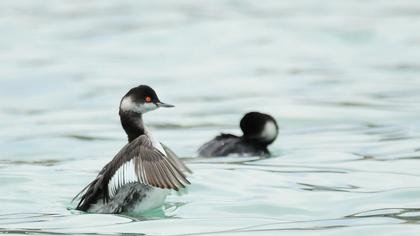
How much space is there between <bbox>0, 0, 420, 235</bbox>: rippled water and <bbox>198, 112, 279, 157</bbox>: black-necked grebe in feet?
0.54

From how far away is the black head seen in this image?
12.0m

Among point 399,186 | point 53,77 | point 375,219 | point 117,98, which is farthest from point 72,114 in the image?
point 375,219

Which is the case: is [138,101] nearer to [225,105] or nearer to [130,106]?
[130,106]

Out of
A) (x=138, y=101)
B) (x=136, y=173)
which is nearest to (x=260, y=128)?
(x=138, y=101)

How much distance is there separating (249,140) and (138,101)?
8.11ft

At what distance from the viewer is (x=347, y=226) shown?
8.41m

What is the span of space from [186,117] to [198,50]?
592 cm


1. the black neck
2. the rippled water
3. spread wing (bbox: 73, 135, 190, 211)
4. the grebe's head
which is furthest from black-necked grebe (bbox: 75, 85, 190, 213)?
the grebe's head

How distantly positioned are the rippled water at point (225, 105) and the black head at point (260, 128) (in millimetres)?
245

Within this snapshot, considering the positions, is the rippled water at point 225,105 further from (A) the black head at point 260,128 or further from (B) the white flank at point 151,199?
(A) the black head at point 260,128

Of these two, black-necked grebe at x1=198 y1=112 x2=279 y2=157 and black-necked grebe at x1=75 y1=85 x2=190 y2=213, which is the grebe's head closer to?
black-necked grebe at x1=75 y1=85 x2=190 y2=213

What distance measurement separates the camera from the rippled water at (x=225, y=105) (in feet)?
30.0

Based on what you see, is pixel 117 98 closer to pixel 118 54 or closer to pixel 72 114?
pixel 72 114

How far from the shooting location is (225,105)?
52.4 ft
